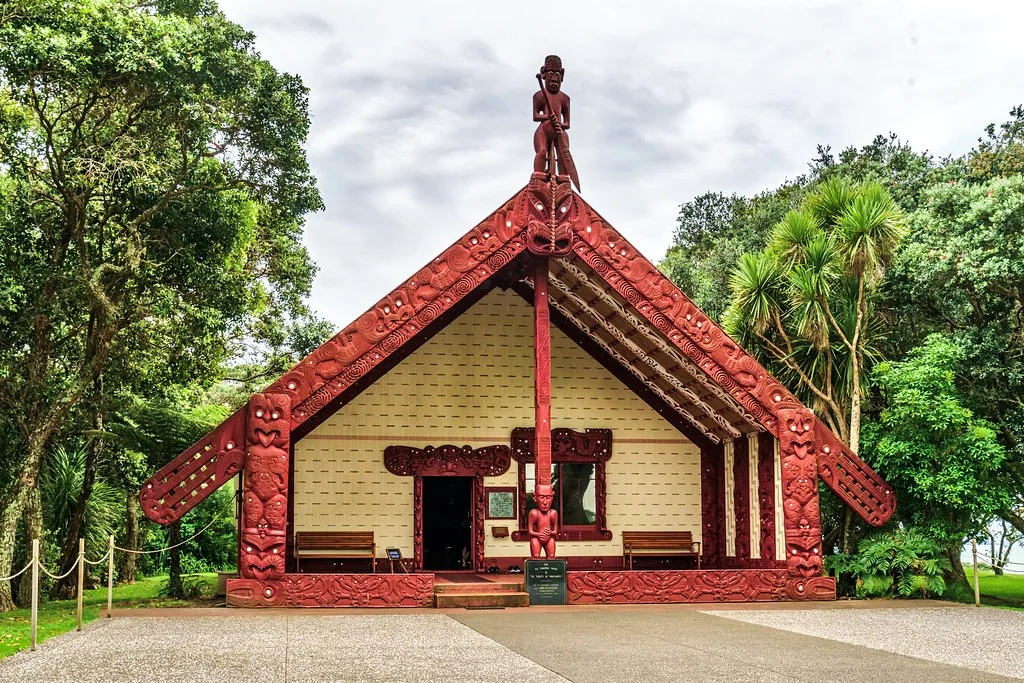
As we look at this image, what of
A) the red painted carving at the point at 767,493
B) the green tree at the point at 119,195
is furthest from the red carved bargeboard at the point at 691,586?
the green tree at the point at 119,195

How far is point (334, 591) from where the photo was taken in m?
13.4

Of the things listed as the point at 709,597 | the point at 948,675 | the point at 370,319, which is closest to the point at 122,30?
the point at 370,319

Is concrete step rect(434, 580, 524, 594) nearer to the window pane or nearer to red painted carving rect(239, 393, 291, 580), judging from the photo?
red painted carving rect(239, 393, 291, 580)

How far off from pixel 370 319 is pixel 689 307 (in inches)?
188

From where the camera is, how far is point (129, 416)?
1706 cm

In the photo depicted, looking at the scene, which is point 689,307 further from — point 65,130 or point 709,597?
point 65,130

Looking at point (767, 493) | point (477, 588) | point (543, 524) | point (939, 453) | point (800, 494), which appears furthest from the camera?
point (767, 493)

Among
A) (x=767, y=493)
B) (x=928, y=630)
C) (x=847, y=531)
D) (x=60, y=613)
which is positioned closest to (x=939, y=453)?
(x=847, y=531)

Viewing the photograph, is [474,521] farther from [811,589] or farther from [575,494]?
[811,589]

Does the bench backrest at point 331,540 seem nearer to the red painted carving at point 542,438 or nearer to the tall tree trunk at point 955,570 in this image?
the red painted carving at point 542,438

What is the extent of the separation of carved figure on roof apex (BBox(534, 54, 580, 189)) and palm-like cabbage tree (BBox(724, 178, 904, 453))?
4.98 metres

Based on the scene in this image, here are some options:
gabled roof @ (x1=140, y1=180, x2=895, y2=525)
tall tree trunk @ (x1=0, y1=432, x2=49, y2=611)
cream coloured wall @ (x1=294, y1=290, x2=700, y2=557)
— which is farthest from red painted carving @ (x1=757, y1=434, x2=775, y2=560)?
tall tree trunk @ (x1=0, y1=432, x2=49, y2=611)

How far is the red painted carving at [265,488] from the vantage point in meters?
13.3

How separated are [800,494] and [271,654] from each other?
8.76m
